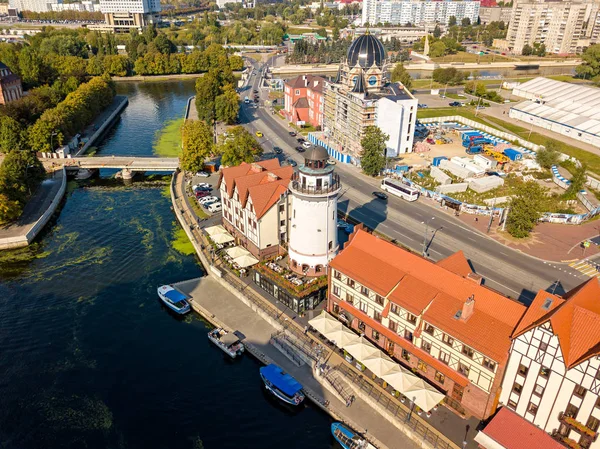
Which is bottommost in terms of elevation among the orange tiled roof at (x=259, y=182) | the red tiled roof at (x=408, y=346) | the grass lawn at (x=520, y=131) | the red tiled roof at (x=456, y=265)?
the grass lawn at (x=520, y=131)

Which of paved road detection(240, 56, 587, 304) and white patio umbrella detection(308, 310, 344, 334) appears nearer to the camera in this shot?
white patio umbrella detection(308, 310, 344, 334)

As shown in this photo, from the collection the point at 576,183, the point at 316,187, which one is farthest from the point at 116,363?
the point at 576,183

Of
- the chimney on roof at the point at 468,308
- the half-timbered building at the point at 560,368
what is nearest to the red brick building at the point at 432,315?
the chimney on roof at the point at 468,308

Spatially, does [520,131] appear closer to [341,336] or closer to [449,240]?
[449,240]

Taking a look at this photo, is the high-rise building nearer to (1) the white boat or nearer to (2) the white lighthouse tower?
(2) the white lighthouse tower

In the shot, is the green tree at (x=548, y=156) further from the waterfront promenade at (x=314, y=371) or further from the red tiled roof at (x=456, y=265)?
the waterfront promenade at (x=314, y=371)

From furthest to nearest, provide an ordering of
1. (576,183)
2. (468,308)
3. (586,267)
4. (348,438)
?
1. (576,183)
2. (586,267)
3. (468,308)
4. (348,438)

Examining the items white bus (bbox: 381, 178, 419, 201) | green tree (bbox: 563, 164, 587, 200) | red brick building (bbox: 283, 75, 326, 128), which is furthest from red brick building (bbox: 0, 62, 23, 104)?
green tree (bbox: 563, 164, 587, 200)
